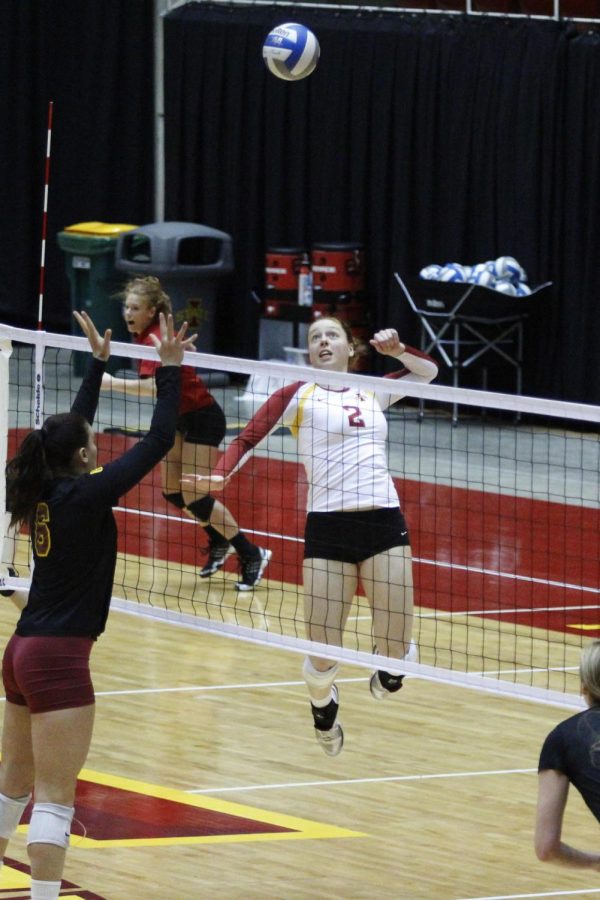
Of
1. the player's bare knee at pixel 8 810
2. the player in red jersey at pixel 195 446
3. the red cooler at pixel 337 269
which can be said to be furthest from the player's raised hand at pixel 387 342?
the red cooler at pixel 337 269

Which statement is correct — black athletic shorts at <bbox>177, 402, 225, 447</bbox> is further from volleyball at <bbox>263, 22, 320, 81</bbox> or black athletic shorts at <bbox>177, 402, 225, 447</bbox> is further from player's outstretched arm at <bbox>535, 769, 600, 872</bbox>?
player's outstretched arm at <bbox>535, 769, 600, 872</bbox>

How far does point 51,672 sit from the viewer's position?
17.2ft

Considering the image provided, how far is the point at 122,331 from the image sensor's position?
1747 centimetres

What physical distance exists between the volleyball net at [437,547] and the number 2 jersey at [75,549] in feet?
5.14

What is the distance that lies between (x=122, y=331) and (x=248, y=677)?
9.05 m

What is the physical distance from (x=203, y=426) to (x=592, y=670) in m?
5.90

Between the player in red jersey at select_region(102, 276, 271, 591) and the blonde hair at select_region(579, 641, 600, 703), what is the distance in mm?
5130

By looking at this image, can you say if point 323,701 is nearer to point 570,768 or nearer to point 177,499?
point 570,768

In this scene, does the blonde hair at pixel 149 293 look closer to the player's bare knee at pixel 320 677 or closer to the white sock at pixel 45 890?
the player's bare knee at pixel 320 677

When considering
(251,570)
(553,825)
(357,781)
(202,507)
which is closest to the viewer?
(553,825)

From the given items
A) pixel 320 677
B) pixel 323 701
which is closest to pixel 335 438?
pixel 320 677

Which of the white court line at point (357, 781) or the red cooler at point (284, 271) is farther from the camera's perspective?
the red cooler at point (284, 271)

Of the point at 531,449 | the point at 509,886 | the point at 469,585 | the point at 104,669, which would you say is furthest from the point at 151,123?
the point at 509,886

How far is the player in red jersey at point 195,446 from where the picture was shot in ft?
31.0
